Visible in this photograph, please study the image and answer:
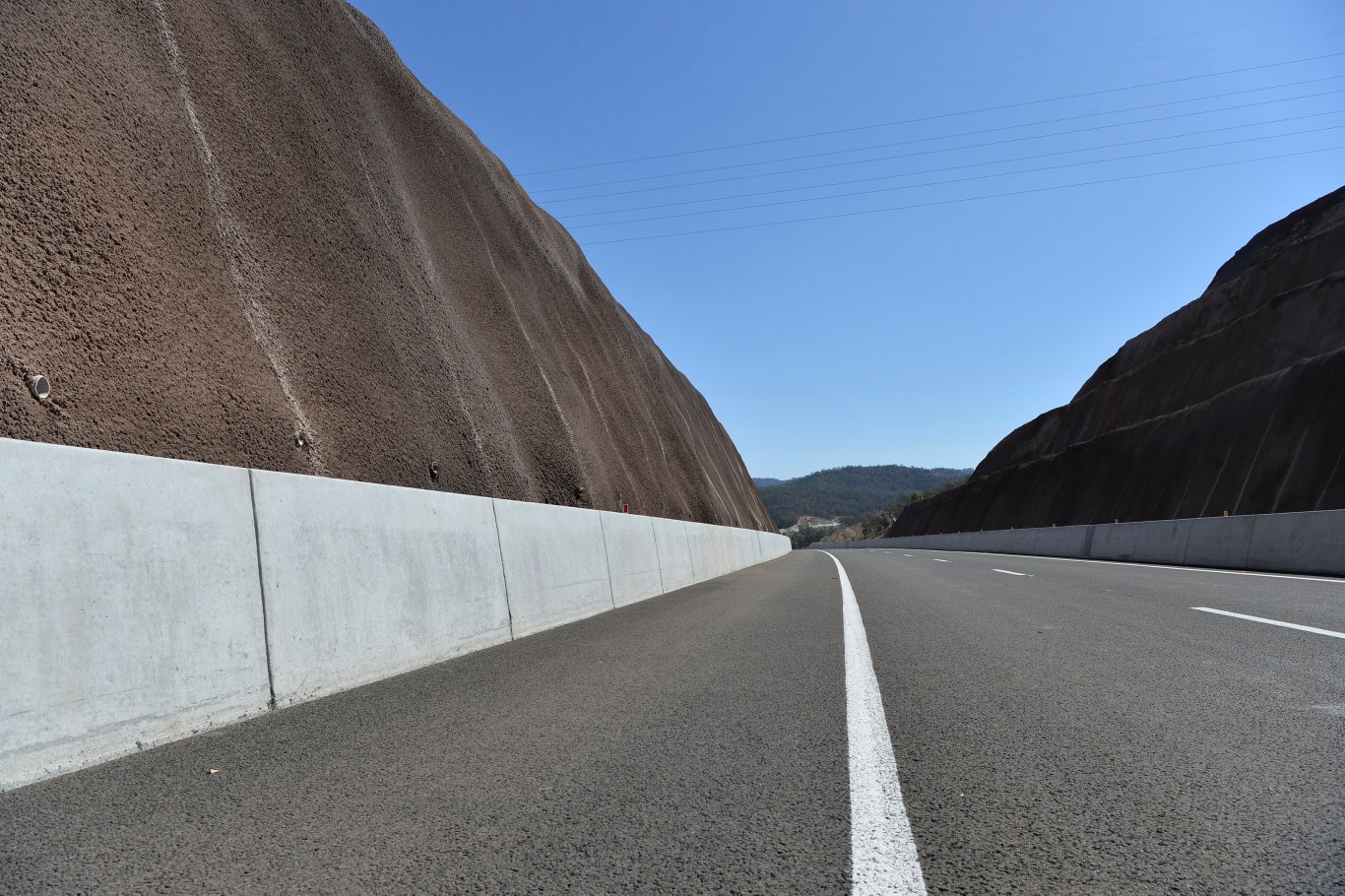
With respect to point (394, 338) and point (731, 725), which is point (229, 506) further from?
point (394, 338)

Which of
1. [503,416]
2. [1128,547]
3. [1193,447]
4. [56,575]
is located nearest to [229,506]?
[56,575]

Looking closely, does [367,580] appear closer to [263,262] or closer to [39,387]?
[39,387]

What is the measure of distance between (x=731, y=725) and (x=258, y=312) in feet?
38.8

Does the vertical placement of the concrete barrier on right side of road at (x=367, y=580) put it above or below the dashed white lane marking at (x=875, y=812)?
above

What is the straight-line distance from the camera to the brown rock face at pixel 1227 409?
2714 centimetres

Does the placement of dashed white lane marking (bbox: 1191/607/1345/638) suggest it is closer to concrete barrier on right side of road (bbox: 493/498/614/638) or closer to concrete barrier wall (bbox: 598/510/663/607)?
concrete barrier on right side of road (bbox: 493/498/614/638)

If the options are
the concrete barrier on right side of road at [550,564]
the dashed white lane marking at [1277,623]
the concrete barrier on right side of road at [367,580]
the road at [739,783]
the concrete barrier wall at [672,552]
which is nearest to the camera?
the road at [739,783]

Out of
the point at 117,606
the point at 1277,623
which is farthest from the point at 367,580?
the point at 1277,623

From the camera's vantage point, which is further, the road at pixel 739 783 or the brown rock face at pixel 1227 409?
the brown rock face at pixel 1227 409

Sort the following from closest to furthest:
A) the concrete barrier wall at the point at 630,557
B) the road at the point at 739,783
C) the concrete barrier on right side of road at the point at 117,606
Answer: the road at the point at 739,783 → the concrete barrier on right side of road at the point at 117,606 → the concrete barrier wall at the point at 630,557

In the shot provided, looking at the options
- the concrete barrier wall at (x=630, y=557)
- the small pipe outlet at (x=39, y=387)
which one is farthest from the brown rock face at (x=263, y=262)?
the concrete barrier wall at (x=630, y=557)

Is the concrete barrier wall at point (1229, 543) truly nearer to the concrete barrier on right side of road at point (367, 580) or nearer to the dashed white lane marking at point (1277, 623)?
the dashed white lane marking at point (1277, 623)

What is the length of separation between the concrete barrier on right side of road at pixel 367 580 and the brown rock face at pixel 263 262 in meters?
4.81

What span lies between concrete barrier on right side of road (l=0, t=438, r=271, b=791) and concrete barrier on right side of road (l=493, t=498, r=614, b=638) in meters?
3.46
